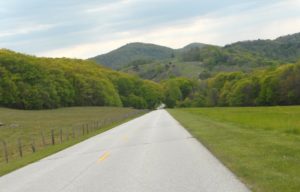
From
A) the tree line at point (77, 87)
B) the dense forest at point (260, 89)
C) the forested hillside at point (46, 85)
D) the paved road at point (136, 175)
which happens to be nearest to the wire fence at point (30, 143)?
the paved road at point (136, 175)

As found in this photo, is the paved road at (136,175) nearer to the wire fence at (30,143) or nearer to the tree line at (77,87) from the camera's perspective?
the wire fence at (30,143)

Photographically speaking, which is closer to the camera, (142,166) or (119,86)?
(142,166)

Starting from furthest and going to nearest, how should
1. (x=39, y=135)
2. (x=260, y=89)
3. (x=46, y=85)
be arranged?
(x=260, y=89) → (x=46, y=85) → (x=39, y=135)

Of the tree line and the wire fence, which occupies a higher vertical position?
the tree line

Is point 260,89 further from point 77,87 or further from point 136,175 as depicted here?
point 136,175

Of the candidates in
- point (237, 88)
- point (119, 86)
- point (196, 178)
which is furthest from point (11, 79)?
point (196, 178)

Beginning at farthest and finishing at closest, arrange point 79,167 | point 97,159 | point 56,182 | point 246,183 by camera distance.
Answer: point 97,159, point 79,167, point 56,182, point 246,183

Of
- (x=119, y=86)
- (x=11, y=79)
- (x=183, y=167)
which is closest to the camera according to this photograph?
(x=183, y=167)

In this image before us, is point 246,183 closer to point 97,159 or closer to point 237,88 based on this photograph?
point 97,159

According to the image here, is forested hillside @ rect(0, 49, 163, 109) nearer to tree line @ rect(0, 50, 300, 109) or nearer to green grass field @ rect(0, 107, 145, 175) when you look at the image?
tree line @ rect(0, 50, 300, 109)

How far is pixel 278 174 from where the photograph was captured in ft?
36.2

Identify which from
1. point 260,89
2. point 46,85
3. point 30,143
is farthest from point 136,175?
point 260,89

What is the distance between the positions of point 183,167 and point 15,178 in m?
5.07

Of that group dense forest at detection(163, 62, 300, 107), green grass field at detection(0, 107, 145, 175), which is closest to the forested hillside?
dense forest at detection(163, 62, 300, 107)
